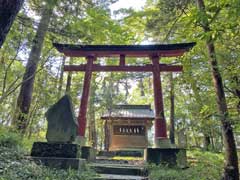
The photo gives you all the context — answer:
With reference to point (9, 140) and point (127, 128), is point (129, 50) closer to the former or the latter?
point (9, 140)

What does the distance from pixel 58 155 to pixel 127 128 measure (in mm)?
10572

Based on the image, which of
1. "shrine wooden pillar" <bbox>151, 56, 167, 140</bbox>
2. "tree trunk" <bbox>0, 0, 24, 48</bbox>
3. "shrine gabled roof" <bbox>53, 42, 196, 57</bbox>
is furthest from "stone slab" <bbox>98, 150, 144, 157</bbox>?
"tree trunk" <bbox>0, 0, 24, 48</bbox>

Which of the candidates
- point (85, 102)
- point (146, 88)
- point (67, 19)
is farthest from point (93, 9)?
point (146, 88)

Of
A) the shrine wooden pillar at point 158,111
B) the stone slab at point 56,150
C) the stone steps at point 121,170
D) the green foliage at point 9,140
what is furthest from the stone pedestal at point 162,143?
the green foliage at point 9,140

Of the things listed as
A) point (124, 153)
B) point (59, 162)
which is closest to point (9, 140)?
point (59, 162)

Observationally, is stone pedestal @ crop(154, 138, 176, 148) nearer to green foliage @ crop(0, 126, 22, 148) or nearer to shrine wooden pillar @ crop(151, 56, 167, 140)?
shrine wooden pillar @ crop(151, 56, 167, 140)

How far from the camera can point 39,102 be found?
10.7 metres

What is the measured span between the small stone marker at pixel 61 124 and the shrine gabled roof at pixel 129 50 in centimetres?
360

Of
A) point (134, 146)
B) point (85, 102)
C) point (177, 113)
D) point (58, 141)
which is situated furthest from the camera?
point (177, 113)

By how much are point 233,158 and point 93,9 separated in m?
8.54

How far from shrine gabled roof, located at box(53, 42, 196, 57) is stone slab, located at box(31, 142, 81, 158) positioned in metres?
4.37

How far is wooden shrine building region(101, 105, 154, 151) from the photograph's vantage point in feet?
49.4

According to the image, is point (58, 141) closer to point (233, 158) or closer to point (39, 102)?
point (233, 158)

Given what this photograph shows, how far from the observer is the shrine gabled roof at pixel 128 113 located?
50.0ft
